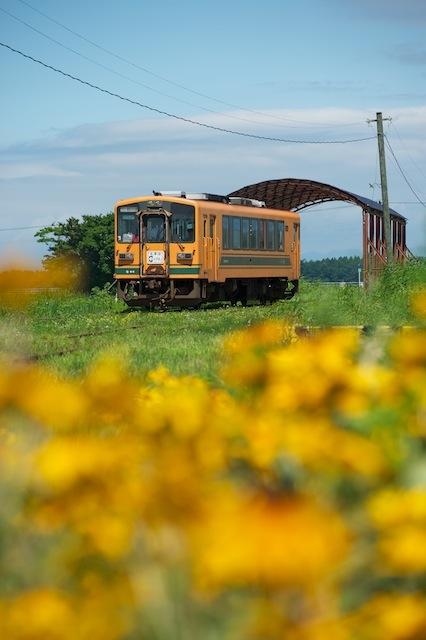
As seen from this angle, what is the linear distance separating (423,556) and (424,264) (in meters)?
22.6

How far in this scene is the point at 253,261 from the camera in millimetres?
30781

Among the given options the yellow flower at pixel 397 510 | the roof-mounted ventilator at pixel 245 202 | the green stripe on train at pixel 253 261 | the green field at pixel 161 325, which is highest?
the roof-mounted ventilator at pixel 245 202

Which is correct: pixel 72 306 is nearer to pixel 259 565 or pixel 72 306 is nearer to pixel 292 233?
pixel 292 233

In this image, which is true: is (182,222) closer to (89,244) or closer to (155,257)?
(155,257)

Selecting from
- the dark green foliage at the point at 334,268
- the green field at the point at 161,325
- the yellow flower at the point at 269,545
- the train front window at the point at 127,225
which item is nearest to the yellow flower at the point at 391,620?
the yellow flower at the point at 269,545

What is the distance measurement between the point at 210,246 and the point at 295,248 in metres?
6.99

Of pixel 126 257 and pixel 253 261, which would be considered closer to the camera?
pixel 126 257

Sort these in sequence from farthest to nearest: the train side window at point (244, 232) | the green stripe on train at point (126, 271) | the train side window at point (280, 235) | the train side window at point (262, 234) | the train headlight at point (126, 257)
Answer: the train side window at point (280, 235)
the train side window at point (262, 234)
the train side window at point (244, 232)
the train headlight at point (126, 257)
the green stripe on train at point (126, 271)

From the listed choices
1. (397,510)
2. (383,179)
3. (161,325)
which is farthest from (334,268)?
(397,510)

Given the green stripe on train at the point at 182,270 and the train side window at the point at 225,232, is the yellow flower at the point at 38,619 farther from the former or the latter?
the train side window at the point at 225,232

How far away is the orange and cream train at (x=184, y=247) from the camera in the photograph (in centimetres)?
2794

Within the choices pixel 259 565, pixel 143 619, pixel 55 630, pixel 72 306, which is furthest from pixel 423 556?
pixel 72 306

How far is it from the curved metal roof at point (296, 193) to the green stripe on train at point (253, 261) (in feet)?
25.7

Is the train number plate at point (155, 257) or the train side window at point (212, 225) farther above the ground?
the train side window at point (212, 225)
